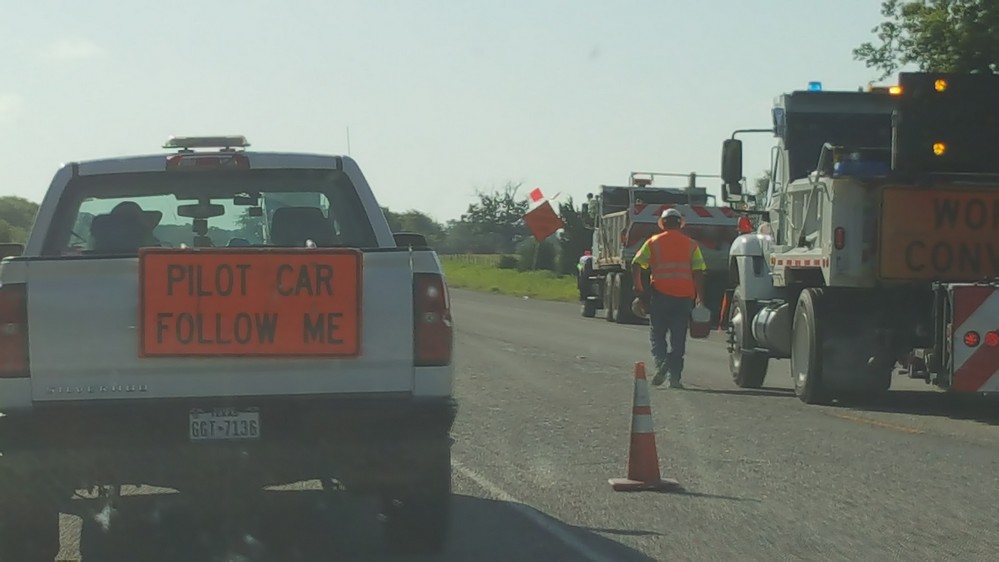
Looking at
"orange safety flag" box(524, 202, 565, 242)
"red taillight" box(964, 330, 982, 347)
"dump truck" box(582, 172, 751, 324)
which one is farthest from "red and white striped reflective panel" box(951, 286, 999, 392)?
"orange safety flag" box(524, 202, 565, 242)

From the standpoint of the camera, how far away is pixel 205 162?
7898 millimetres

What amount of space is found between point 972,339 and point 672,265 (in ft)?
13.5

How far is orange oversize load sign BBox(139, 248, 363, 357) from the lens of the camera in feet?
22.4

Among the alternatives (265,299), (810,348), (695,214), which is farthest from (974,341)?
(695,214)

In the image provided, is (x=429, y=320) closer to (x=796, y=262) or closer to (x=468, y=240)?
(x=796, y=262)

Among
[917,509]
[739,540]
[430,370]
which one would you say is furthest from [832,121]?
[430,370]

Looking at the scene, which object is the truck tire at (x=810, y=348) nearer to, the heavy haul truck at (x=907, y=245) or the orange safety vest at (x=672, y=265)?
the heavy haul truck at (x=907, y=245)

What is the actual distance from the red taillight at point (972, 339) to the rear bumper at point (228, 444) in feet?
23.2

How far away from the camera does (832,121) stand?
1611cm

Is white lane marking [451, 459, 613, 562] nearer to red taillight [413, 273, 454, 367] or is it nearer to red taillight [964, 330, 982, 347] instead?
red taillight [413, 273, 454, 367]

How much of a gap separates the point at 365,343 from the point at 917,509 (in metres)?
3.53

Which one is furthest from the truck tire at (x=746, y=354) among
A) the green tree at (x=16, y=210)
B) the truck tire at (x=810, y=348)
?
the green tree at (x=16, y=210)

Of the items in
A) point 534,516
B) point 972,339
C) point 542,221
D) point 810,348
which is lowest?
point 534,516

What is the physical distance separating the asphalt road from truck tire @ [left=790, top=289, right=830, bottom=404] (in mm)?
186
